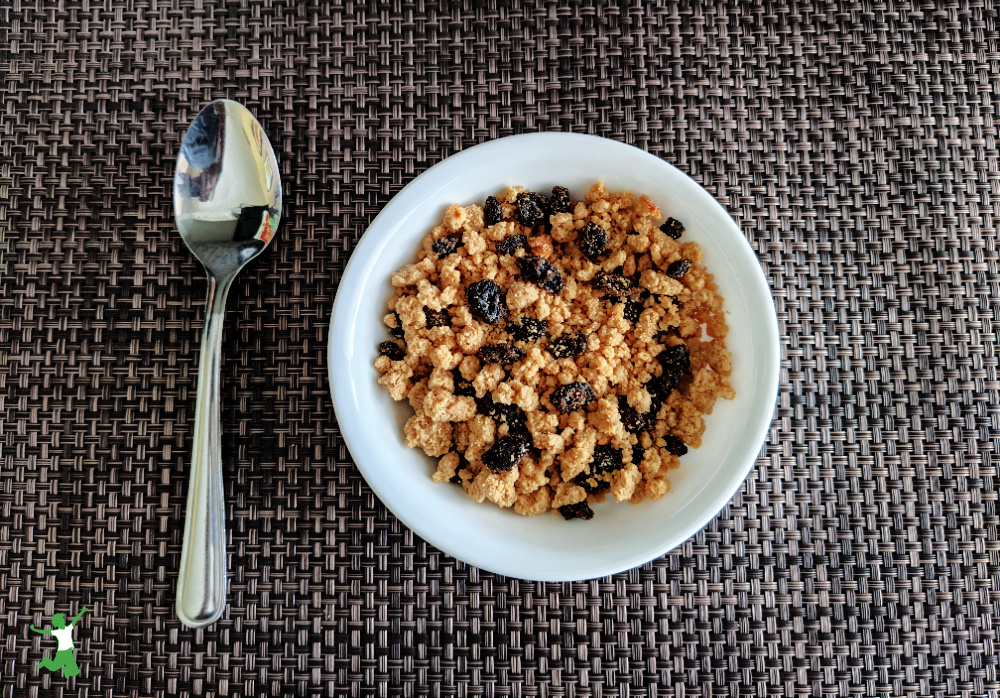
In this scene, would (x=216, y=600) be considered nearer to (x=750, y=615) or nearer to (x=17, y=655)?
(x=17, y=655)

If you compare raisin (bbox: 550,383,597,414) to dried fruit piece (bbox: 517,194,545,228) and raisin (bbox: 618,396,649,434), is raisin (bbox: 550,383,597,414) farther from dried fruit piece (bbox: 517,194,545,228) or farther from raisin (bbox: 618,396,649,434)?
dried fruit piece (bbox: 517,194,545,228)

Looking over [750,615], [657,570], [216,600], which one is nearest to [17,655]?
[216,600]

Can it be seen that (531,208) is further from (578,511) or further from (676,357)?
(578,511)

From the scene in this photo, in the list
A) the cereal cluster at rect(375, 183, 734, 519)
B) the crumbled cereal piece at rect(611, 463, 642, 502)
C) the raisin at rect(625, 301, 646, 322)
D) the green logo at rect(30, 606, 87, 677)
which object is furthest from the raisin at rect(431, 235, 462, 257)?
the green logo at rect(30, 606, 87, 677)

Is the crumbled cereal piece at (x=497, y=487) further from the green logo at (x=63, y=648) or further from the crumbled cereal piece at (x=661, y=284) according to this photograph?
the green logo at (x=63, y=648)

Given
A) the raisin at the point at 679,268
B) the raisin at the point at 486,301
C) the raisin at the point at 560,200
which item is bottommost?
the raisin at the point at 486,301

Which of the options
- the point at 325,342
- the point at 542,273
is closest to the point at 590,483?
the point at 542,273

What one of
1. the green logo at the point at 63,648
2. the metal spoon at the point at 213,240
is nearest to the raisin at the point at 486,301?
the metal spoon at the point at 213,240
